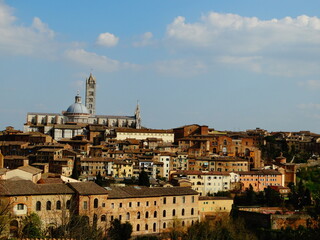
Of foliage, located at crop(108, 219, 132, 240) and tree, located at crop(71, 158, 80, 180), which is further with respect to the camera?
tree, located at crop(71, 158, 80, 180)

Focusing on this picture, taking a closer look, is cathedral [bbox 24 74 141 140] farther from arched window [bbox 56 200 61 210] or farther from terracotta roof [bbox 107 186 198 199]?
arched window [bbox 56 200 61 210]

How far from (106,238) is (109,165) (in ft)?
58.9

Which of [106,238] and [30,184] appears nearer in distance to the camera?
[106,238]

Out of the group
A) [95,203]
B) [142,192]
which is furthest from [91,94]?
[95,203]

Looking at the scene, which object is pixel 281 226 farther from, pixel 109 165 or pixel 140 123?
pixel 140 123

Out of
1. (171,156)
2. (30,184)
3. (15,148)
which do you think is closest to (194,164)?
(171,156)

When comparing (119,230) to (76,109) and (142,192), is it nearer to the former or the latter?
(142,192)

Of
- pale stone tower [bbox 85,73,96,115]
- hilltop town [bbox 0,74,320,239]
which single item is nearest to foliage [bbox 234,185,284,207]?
hilltop town [bbox 0,74,320,239]

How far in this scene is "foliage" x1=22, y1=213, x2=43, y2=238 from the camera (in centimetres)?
2480

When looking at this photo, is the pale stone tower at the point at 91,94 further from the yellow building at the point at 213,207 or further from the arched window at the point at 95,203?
the arched window at the point at 95,203

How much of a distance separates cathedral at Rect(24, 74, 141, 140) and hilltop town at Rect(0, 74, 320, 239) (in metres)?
0.15

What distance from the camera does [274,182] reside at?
48031 millimetres

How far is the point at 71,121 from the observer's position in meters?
74.5

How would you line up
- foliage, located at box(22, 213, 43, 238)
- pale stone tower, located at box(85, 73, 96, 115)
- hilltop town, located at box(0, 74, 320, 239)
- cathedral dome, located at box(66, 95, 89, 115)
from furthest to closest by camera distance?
pale stone tower, located at box(85, 73, 96, 115)
cathedral dome, located at box(66, 95, 89, 115)
hilltop town, located at box(0, 74, 320, 239)
foliage, located at box(22, 213, 43, 238)
